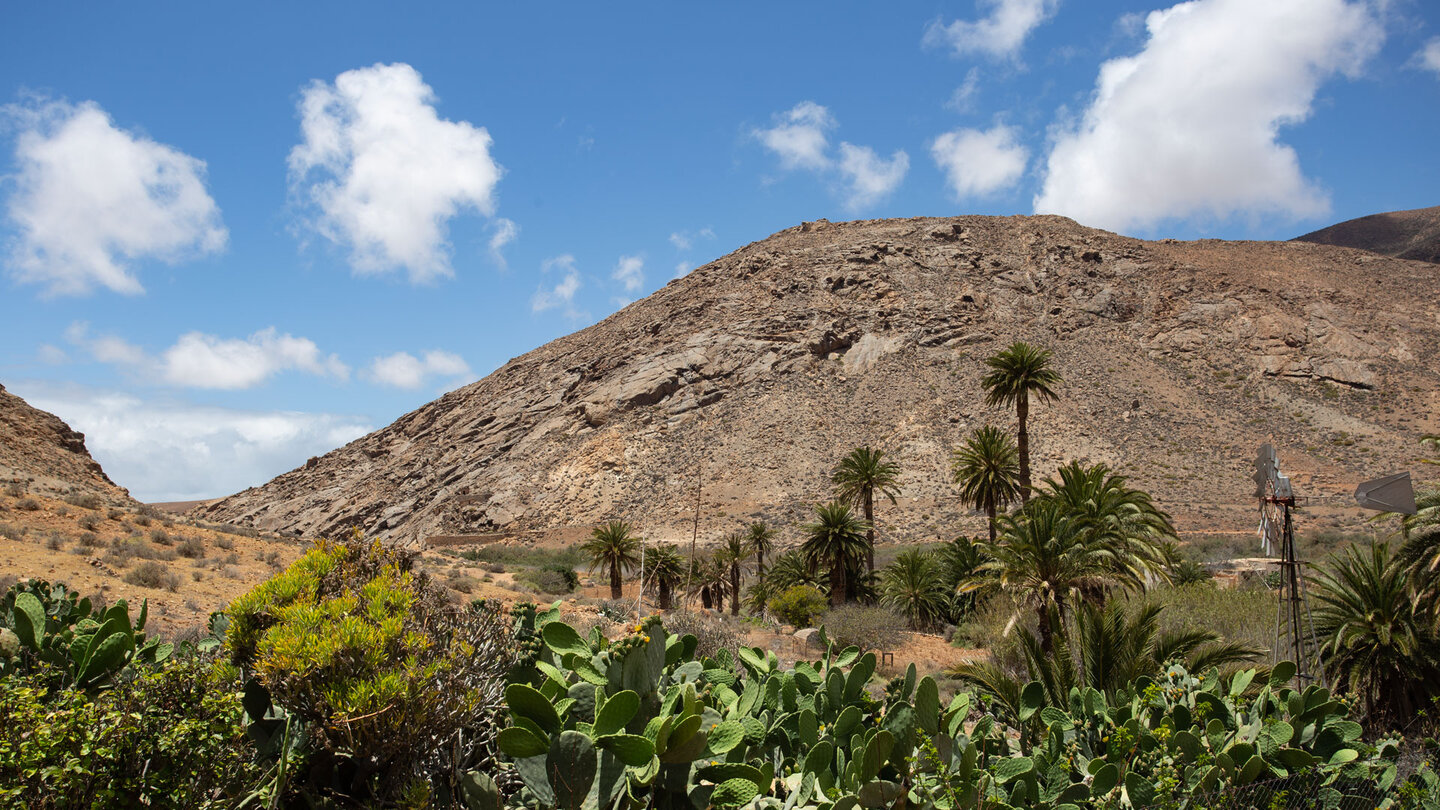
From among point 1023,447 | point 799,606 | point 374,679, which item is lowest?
point 799,606

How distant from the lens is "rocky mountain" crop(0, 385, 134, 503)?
24844 millimetres

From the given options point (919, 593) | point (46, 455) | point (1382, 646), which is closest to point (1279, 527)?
point (1382, 646)

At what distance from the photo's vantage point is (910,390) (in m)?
66.2

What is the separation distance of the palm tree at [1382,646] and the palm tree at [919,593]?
16.5m

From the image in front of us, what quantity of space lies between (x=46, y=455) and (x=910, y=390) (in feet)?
182

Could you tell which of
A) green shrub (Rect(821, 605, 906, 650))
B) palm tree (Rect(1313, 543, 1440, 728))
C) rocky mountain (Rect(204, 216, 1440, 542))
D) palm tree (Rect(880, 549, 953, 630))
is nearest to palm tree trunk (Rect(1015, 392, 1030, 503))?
palm tree (Rect(880, 549, 953, 630))

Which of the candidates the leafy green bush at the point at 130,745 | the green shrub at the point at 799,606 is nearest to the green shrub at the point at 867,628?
the green shrub at the point at 799,606

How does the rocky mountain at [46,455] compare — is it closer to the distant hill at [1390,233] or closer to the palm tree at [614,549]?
the palm tree at [614,549]

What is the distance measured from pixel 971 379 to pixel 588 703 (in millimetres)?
66787

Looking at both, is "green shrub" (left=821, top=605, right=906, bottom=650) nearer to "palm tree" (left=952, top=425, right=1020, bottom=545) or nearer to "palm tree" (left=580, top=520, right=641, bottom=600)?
"palm tree" (left=952, top=425, right=1020, bottom=545)

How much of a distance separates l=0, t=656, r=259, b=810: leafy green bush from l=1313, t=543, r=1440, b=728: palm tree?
16.5 m

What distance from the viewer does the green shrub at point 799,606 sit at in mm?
30484

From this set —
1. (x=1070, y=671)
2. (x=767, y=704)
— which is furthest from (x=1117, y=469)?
(x=767, y=704)

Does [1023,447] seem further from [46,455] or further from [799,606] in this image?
[46,455]
